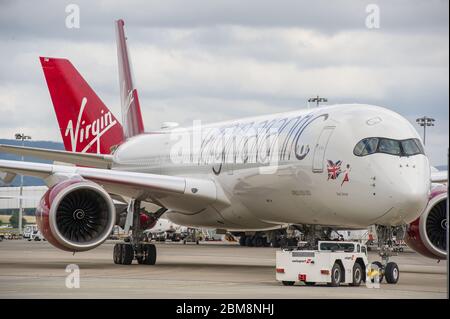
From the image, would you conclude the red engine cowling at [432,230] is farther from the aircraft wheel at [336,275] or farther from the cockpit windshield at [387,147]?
the aircraft wheel at [336,275]

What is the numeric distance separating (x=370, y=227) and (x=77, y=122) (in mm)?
18330

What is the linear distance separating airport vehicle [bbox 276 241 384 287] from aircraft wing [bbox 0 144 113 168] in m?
11.5

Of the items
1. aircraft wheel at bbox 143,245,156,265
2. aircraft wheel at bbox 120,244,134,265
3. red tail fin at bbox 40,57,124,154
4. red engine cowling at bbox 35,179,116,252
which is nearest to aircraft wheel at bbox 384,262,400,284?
red engine cowling at bbox 35,179,116,252

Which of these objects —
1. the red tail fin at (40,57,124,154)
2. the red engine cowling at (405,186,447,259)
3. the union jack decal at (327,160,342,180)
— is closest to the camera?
the union jack decal at (327,160,342,180)

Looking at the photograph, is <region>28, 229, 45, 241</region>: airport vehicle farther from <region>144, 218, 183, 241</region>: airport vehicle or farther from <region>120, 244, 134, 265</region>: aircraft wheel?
<region>120, 244, 134, 265</region>: aircraft wheel

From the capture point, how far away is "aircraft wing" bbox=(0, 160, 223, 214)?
29984 mm

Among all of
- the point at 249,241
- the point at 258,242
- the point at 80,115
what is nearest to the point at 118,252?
the point at 80,115

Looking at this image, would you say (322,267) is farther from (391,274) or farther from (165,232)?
(165,232)

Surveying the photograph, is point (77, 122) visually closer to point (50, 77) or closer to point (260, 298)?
point (50, 77)

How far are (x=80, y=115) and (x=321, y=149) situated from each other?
17553mm

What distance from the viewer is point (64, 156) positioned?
35.1 m

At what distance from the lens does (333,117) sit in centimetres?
2716
